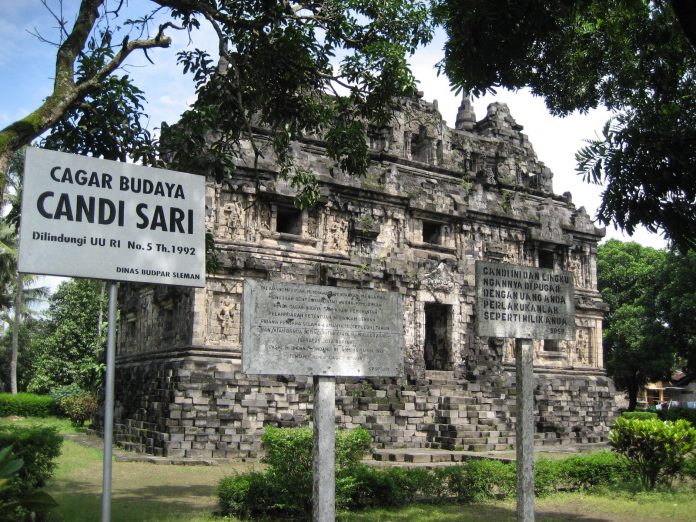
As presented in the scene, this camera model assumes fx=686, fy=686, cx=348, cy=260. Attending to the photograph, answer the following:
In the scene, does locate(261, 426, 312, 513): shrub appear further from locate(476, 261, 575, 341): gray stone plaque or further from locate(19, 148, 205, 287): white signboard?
locate(19, 148, 205, 287): white signboard

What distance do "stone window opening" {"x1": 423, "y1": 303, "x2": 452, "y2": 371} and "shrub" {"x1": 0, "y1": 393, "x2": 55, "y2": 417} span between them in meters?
19.0

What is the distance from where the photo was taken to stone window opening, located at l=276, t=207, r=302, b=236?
59.7 ft

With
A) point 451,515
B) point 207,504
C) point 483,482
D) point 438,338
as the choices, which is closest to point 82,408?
point 438,338

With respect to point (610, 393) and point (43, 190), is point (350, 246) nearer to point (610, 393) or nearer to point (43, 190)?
point (610, 393)

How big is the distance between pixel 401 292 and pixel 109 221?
32.4 feet

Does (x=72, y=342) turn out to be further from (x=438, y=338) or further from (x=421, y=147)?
(x=438, y=338)

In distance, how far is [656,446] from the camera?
11.6m

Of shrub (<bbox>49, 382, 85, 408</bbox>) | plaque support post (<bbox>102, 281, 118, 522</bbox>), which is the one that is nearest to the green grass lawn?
plaque support post (<bbox>102, 281, 118, 522</bbox>)

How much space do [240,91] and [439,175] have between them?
1295 centimetres

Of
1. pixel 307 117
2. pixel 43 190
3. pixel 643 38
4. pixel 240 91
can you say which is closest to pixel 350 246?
pixel 307 117

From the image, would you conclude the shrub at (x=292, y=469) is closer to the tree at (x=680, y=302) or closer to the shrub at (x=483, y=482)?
the shrub at (x=483, y=482)

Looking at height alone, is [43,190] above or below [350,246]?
below

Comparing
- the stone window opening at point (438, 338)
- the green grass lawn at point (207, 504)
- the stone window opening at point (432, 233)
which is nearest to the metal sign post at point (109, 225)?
the green grass lawn at point (207, 504)

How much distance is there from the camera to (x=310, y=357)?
6.37 meters
